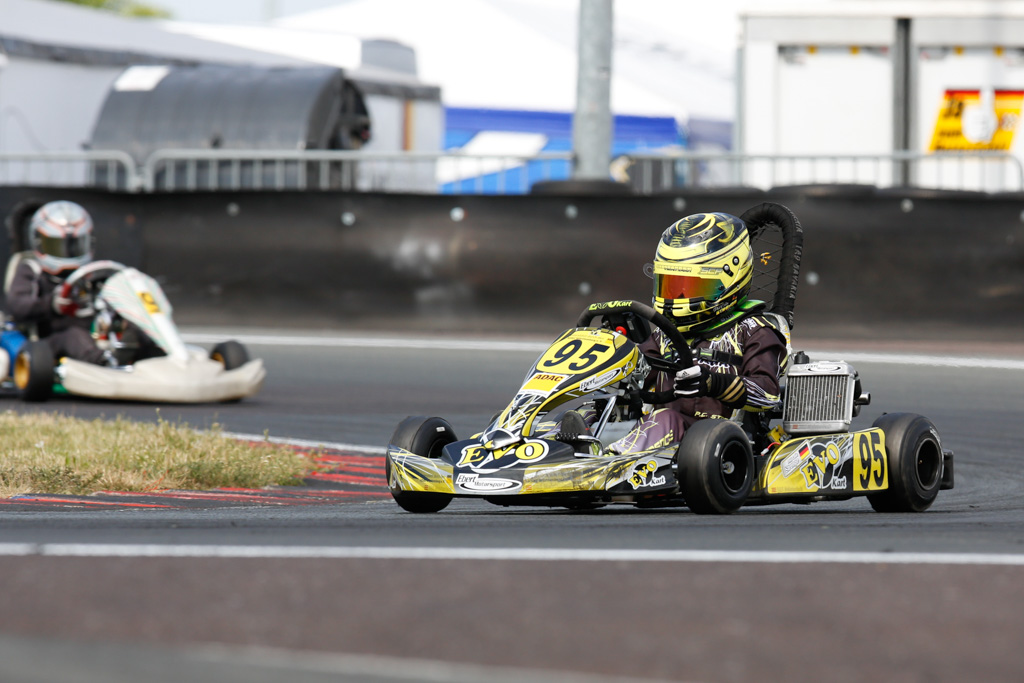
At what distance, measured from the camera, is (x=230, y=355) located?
1012cm

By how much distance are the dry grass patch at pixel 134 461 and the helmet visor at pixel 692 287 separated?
1867 millimetres

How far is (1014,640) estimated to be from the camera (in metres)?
3.14

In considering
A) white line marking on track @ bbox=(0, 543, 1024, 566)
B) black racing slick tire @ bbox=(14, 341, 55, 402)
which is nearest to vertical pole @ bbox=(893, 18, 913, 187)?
black racing slick tire @ bbox=(14, 341, 55, 402)

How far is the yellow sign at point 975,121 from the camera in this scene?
48.4 feet

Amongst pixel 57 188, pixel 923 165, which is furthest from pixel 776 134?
pixel 57 188

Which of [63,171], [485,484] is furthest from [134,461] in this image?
[63,171]

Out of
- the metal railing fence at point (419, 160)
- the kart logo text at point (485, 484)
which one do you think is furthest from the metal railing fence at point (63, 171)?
the kart logo text at point (485, 484)

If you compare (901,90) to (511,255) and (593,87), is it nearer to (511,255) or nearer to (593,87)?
(593,87)

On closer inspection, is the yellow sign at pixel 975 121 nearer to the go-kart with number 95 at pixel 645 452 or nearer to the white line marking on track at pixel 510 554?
the go-kart with number 95 at pixel 645 452

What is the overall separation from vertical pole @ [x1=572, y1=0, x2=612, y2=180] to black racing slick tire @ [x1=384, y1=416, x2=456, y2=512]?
24.8 feet

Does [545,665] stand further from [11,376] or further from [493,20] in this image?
[493,20]

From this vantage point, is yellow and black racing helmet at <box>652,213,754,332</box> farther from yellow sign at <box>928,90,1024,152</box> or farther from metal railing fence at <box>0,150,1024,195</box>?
yellow sign at <box>928,90,1024,152</box>

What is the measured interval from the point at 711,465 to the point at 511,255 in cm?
731

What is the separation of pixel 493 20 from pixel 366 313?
18.7 m
